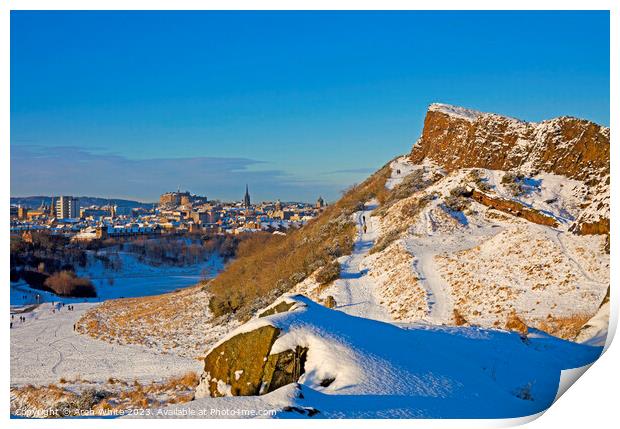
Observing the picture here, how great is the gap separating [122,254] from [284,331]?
131ft

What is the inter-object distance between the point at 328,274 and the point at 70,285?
21964mm

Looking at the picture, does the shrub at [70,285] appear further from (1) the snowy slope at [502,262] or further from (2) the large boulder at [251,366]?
(2) the large boulder at [251,366]

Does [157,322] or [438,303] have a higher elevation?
[438,303]

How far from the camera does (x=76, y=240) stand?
105ft

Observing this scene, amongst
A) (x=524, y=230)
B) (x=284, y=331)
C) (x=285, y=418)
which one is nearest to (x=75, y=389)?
(x=284, y=331)

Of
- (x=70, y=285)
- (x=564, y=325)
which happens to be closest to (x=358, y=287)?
(x=564, y=325)

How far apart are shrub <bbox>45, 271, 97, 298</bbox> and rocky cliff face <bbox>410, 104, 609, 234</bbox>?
23297mm

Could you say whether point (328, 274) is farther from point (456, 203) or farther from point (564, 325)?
point (564, 325)

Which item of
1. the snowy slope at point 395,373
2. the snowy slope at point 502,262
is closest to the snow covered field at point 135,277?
the snowy slope at point 502,262

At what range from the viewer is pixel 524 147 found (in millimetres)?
27375

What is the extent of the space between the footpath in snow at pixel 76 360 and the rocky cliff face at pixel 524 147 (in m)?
13.2

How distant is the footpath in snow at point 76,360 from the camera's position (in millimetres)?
14539

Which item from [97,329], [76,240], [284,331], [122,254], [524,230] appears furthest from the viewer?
[122,254]
